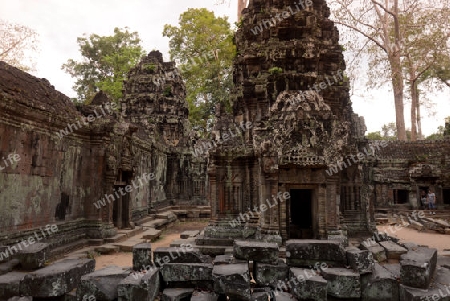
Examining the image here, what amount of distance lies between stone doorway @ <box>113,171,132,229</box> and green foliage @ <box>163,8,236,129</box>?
47.3 feet

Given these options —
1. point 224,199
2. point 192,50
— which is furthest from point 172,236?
point 192,50

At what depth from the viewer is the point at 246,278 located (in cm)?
393

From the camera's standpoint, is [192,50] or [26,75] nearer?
[26,75]

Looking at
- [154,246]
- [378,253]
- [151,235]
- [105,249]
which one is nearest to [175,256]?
[378,253]

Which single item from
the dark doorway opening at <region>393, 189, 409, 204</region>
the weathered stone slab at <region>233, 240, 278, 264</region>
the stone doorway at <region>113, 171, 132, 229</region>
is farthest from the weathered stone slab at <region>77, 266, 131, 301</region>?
the dark doorway opening at <region>393, 189, 409, 204</region>

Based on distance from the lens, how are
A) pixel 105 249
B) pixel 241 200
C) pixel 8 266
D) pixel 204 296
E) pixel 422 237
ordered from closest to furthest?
pixel 204 296 → pixel 8 266 → pixel 241 200 → pixel 105 249 → pixel 422 237

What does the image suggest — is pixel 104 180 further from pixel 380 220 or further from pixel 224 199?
pixel 380 220

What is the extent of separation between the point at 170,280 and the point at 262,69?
7397 mm

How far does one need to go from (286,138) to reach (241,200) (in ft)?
7.32

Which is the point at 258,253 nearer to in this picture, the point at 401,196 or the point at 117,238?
the point at 117,238

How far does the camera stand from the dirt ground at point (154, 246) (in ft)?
25.9

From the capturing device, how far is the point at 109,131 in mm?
10078

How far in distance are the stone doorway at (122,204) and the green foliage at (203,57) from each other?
1441 centimetres

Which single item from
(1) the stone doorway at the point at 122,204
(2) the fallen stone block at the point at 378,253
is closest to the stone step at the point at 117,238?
(1) the stone doorway at the point at 122,204
